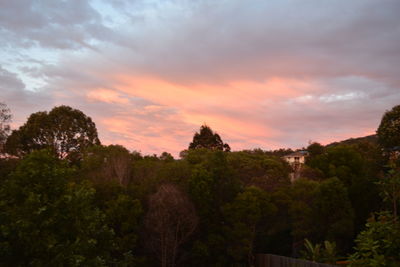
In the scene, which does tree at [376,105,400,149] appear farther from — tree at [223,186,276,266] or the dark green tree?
tree at [223,186,276,266]

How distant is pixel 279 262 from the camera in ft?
72.7

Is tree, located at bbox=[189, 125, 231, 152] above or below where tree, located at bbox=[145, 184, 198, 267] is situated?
above

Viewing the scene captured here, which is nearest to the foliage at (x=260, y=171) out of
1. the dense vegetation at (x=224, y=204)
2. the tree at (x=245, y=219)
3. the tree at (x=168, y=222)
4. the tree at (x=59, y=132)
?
the dense vegetation at (x=224, y=204)

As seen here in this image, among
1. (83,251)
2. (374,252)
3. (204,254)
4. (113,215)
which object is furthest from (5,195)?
(204,254)

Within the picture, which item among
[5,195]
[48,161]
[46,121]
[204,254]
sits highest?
[46,121]

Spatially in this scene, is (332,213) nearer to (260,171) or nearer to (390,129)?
(260,171)

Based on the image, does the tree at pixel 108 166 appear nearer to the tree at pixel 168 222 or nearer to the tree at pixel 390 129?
the tree at pixel 168 222

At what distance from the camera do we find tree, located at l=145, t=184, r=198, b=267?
23469 mm

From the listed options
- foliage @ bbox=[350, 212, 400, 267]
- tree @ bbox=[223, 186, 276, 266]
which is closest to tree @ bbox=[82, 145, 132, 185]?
tree @ bbox=[223, 186, 276, 266]

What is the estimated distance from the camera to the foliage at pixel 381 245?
6.11 metres

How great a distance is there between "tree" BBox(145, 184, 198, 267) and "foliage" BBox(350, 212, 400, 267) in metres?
17.3

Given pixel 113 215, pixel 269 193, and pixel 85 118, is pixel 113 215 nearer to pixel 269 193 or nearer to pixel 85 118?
pixel 269 193

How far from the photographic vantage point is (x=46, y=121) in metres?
42.1

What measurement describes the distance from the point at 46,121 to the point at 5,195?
32748mm
